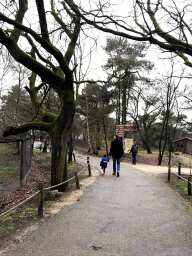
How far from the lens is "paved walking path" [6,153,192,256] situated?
3355 mm

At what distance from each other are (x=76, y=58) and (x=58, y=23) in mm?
5740

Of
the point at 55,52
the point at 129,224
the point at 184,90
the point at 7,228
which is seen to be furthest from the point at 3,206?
the point at 184,90

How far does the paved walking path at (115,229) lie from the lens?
11.0 ft

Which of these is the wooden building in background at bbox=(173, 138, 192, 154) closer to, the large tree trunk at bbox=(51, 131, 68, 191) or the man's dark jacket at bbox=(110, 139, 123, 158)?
the man's dark jacket at bbox=(110, 139, 123, 158)

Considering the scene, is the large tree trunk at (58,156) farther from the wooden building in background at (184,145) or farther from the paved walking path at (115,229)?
the wooden building in background at (184,145)

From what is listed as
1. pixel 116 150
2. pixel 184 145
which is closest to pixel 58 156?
pixel 116 150

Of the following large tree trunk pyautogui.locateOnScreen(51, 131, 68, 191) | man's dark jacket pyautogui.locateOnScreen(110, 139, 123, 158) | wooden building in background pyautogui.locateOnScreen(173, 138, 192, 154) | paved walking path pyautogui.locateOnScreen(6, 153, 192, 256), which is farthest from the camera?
wooden building in background pyautogui.locateOnScreen(173, 138, 192, 154)

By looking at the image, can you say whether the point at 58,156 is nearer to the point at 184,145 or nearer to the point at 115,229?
the point at 115,229

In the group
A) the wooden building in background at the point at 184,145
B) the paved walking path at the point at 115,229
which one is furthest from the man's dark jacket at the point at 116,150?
the wooden building in background at the point at 184,145

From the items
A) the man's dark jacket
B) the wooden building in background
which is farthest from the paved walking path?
the wooden building in background

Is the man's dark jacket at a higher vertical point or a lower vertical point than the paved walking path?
higher

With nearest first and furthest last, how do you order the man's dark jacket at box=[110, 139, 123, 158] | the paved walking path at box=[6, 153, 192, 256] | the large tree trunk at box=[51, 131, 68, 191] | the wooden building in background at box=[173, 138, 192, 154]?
the paved walking path at box=[6, 153, 192, 256] < the large tree trunk at box=[51, 131, 68, 191] < the man's dark jacket at box=[110, 139, 123, 158] < the wooden building in background at box=[173, 138, 192, 154]

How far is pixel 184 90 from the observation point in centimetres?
2081

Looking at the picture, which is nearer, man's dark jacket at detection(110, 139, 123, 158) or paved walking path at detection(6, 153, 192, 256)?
paved walking path at detection(6, 153, 192, 256)
